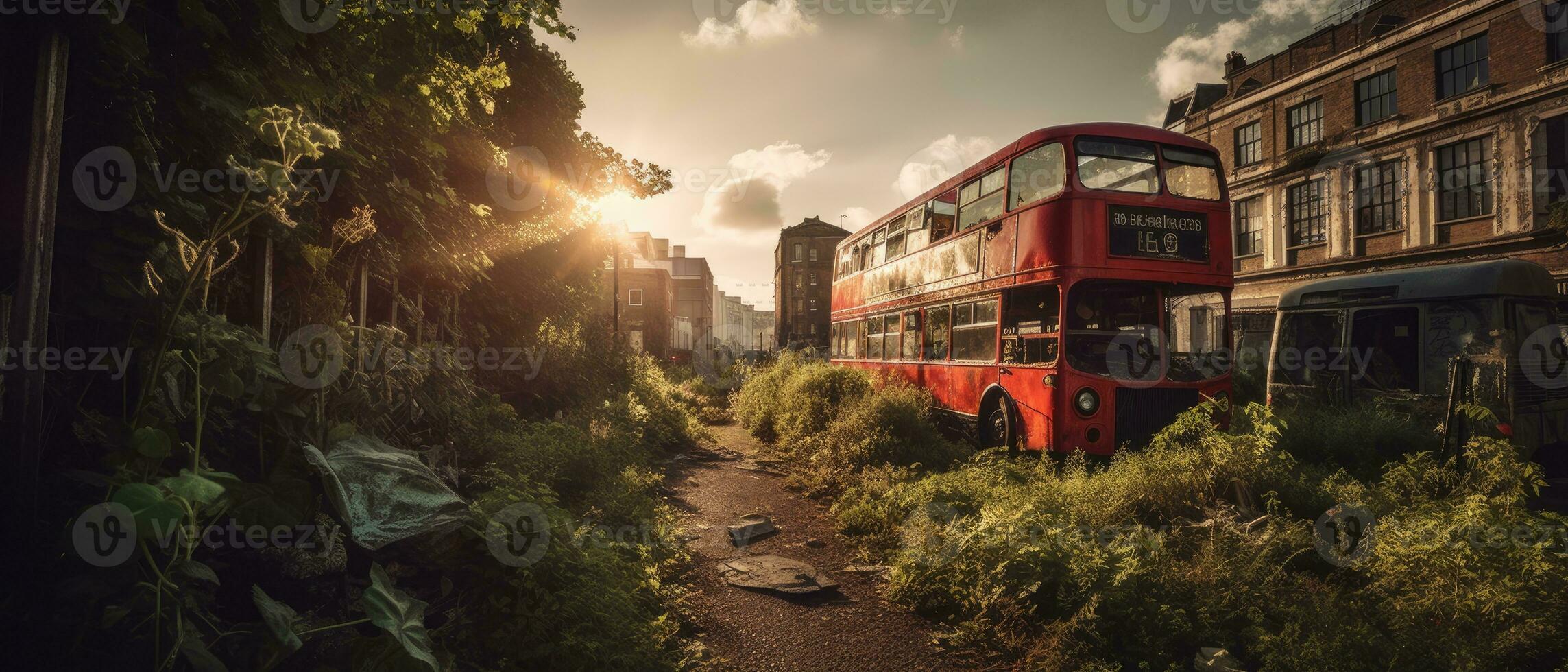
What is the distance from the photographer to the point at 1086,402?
7.47 m

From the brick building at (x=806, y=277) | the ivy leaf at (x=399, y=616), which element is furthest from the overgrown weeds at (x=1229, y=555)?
the brick building at (x=806, y=277)

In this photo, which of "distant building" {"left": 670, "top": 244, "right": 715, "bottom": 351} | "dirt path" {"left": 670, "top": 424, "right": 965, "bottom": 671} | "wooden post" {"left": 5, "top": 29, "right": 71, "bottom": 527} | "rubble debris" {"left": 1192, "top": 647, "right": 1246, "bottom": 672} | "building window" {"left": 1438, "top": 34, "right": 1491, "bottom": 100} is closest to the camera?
"wooden post" {"left": 5, "top": 29, "right": 71, "bottom": 527}

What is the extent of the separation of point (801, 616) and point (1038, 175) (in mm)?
6173

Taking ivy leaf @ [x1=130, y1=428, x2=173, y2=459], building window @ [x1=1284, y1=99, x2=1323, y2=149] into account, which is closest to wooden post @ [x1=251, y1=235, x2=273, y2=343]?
ivy leaf @ [x1=130, y1=428, x2=173, y2=459]

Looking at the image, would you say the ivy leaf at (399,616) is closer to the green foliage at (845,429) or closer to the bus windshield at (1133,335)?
the green foliage at (845,429)

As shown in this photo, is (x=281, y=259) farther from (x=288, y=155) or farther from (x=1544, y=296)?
(x=1544, y=296)

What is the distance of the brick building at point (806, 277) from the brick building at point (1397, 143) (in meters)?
32.9

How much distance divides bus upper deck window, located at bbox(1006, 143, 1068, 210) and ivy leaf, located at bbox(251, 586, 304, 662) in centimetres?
776

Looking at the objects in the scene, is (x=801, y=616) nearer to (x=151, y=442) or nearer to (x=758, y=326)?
(x=151, y=442)

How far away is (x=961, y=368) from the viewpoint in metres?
9.83

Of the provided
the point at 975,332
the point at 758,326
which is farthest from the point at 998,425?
the point at 758,326

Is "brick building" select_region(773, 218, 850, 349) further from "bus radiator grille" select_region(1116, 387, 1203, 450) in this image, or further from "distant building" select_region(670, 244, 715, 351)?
"bus radiator grille" select_region(1116, 387, 1203, 450)

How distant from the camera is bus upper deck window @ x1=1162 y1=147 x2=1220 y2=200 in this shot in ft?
25.6

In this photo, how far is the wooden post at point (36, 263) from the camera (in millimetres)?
2072
